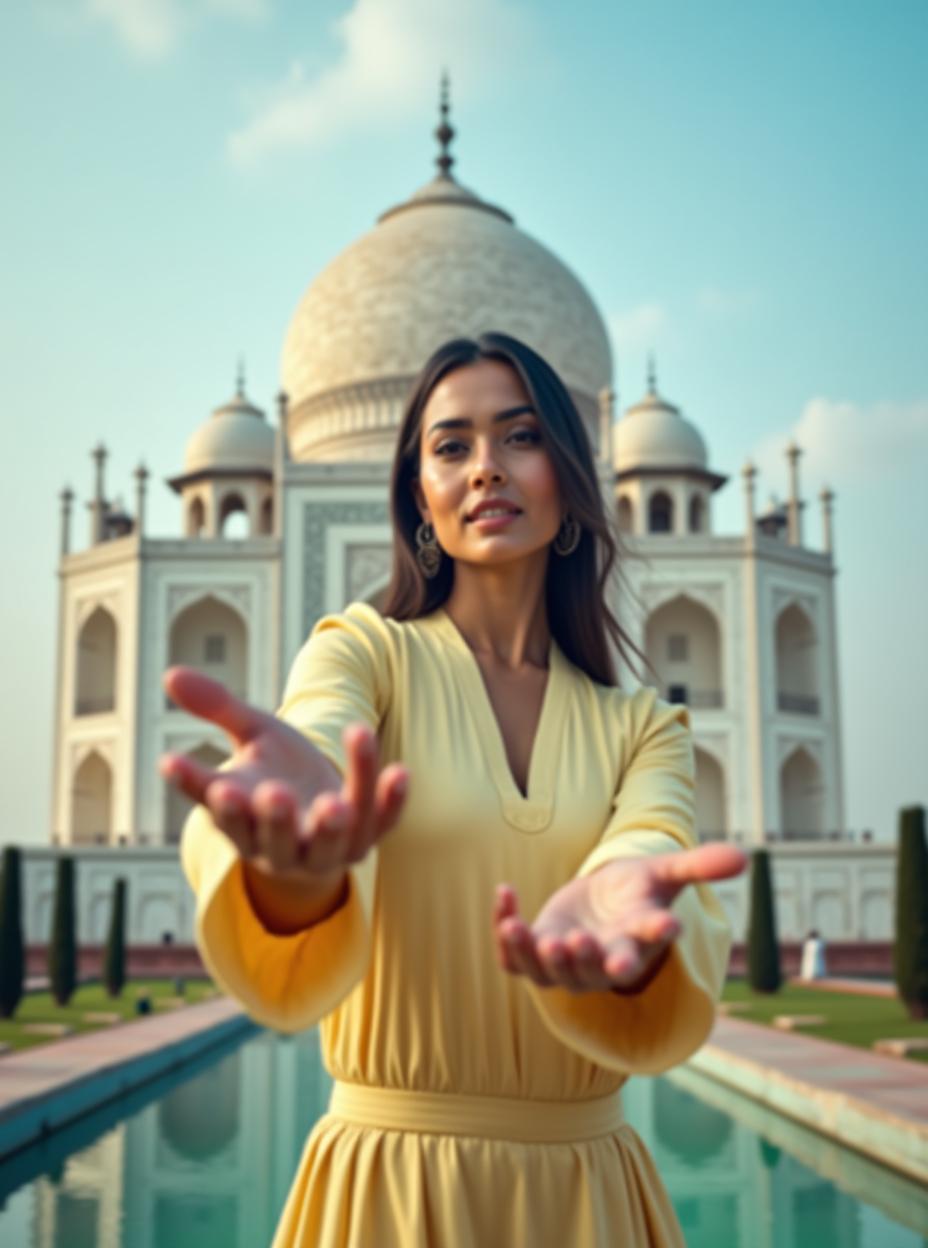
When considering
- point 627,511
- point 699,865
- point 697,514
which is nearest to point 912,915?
point 699,865

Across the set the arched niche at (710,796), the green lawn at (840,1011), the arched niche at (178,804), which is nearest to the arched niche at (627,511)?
the arched niche at (710,796)

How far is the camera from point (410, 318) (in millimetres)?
19094

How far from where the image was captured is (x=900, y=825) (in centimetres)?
797

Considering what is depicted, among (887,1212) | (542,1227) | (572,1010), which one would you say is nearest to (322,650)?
(572,1010)

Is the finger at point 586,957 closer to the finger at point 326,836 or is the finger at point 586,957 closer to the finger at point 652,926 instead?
the finger at point 652,926

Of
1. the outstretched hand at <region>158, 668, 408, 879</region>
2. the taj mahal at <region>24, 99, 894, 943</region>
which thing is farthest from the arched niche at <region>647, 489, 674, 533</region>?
the outstretched hand at <region>158, 668, 408, 879</region>

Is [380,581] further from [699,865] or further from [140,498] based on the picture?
[699,865]

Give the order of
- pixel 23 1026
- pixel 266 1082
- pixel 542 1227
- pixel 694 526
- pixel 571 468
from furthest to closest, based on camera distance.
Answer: pixel 694 526, pixel 23 1026, pixel 266 1082, pixel 571 468, pixel 542 1227

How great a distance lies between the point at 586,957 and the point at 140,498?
684 inches

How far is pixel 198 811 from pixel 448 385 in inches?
19.5

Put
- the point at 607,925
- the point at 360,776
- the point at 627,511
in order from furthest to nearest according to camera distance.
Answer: the point at 627,511 < the point at 607,925 < the point at 360,776

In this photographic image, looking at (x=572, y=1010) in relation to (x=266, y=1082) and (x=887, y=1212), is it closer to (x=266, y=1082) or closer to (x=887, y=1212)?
(x=887, y=1212)

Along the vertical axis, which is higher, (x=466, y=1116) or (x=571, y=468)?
(x=571, y=468)

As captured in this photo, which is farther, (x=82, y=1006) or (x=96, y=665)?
(x=96, y=665)
